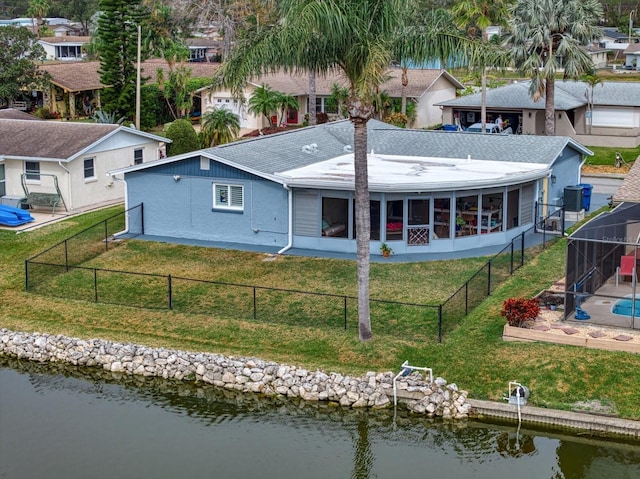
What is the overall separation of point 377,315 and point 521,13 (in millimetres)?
25250

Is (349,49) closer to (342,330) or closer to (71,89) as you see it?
(342,330)

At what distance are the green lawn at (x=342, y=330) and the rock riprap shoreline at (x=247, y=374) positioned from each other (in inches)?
18.9

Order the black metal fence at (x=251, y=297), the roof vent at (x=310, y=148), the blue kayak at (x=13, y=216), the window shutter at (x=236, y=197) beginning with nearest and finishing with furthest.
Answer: the black metal fence at (x=251, y=297), the window shutter at (x=236, y=197), the blue kayak at (x=13, y=216), the roof vent at (x=310, y=148)

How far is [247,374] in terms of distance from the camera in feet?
77.4

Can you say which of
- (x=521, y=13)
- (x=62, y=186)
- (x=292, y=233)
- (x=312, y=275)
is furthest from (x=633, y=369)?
(x=521, y=13)

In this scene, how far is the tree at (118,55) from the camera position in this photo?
192 feet

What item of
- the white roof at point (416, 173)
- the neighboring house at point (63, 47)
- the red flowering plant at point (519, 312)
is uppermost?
the neighboring house at point (63, 47)

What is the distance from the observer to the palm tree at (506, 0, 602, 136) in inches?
1806

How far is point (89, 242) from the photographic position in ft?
110

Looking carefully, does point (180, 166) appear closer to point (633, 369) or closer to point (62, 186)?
point (62, 186)

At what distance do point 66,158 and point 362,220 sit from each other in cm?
1727

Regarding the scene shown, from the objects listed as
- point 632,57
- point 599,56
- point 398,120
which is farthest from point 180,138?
point 632,57

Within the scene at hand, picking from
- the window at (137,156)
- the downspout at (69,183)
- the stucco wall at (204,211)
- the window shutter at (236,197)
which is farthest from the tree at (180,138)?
the window shutter at (236,197)

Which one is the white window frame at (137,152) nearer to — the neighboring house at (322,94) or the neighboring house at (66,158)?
the neighboring house at (66,158)
